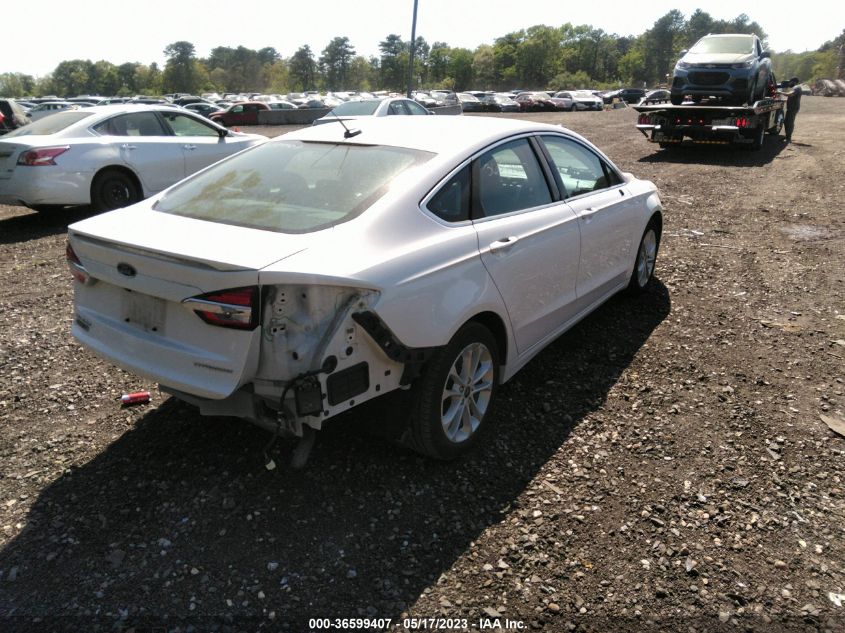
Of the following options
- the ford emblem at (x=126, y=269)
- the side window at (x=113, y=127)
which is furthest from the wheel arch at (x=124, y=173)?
the ford emblem at (x=126, y=269)

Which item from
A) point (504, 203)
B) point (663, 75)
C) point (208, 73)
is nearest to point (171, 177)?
point (504, 203)

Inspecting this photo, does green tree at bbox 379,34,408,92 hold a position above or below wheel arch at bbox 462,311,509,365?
above

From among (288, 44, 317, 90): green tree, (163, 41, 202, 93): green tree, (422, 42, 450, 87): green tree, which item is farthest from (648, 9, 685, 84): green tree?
(163, 41, 202, 93): green tree

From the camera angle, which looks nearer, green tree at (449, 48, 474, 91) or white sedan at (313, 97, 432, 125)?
white sedan at (313, 97, 432, 125)

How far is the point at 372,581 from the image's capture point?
8.85 ft

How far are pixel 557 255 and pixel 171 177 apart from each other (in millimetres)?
7151

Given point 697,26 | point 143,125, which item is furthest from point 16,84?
point 143,125

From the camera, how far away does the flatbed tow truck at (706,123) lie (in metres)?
13.6

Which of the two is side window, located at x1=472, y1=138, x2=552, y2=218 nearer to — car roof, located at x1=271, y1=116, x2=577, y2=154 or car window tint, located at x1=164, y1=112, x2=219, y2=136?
car roof, located at x1=271, y1=116, x2=577, y2=154

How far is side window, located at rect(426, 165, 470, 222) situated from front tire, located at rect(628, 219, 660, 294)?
2.54 metres

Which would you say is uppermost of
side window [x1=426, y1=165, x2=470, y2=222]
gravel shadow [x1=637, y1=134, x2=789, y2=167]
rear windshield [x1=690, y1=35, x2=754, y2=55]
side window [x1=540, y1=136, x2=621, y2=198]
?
rear windshield [x1=690, y1=35, x2=754, y2=55]

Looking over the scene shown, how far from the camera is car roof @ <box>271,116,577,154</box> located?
365cm

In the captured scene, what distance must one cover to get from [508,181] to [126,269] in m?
2.17

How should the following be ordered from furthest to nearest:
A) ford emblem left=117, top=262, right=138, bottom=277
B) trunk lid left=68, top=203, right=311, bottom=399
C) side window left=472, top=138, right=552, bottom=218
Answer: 1. side window left=472, top=138, right=552, bottom=218
2. ford emblem left=117, top=262, right=138, bottom=277
3. trunk lid left=68, top=203, right=311, bottom=399
